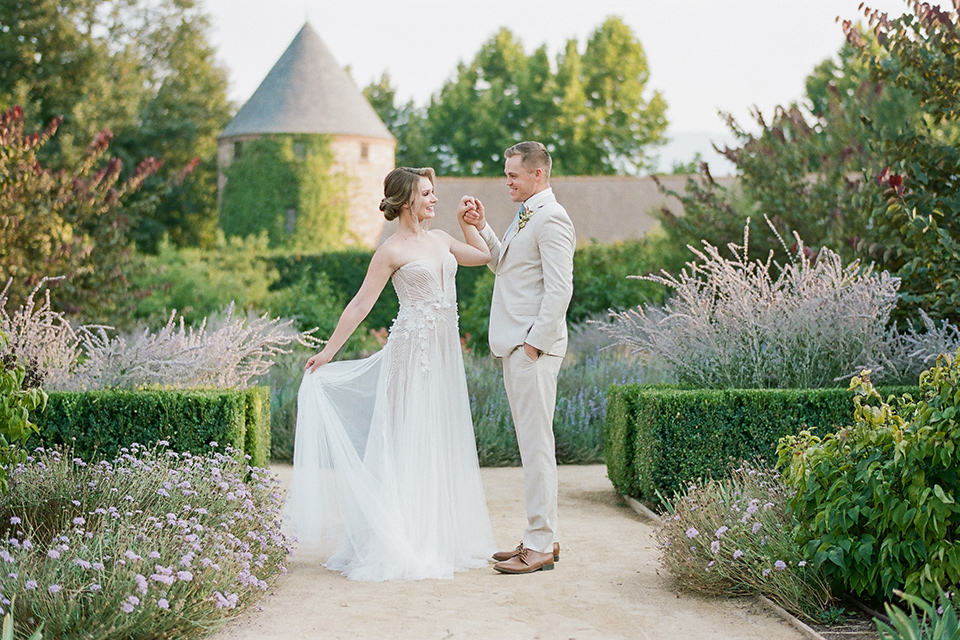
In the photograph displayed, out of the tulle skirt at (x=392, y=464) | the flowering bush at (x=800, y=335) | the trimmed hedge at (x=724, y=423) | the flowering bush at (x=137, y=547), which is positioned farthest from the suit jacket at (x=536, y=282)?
the flowering bush at (x=800, y=335)

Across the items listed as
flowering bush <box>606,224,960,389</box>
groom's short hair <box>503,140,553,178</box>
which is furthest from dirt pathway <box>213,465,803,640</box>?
groom's short hair <box>503,140,553,178</box>

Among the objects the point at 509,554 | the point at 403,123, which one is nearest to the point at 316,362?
the point at 509,554

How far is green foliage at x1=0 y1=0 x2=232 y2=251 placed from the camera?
32.7m

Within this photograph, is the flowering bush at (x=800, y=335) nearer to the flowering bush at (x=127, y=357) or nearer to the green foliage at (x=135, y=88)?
the flowering bush at (x=127, y=357)

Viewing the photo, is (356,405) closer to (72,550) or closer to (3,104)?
(72,550)

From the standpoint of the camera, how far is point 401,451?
574cm

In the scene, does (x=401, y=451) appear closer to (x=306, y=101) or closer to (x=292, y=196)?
(x=292, y=196)

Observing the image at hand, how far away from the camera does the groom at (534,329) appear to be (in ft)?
17.8

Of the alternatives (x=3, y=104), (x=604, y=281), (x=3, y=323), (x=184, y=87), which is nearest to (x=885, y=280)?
Result: (x=3, y=323)

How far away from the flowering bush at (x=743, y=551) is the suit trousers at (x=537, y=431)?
0.64 meters

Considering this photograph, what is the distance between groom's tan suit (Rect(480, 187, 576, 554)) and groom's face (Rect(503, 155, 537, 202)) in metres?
0.07

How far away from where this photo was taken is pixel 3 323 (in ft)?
26.7

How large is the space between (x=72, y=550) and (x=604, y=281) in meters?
14.8

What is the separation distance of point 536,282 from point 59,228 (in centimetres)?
931
